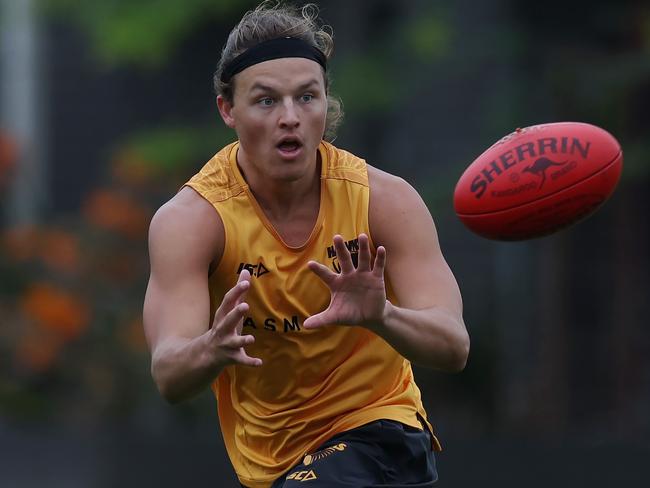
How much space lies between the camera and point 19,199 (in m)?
15.1

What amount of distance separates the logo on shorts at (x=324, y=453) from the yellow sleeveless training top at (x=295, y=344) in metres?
0.06

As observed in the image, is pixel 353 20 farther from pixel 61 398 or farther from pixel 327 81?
pixel 327 81

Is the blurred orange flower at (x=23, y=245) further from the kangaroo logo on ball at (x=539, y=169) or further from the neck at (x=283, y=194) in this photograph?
the kangaroo logo on ball at (x=539, y=169)

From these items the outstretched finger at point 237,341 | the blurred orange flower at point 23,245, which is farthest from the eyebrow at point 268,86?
the blurred orange flower at point 23,245

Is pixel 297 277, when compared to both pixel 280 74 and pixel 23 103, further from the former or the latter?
pixel 23 103

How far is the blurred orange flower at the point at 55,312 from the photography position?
1138 centimetres

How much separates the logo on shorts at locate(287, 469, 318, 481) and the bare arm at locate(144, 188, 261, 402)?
53 cm

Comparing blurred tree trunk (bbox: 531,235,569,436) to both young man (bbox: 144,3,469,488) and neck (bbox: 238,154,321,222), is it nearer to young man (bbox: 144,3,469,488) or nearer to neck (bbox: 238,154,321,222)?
young man (bbox: 144,3,469,488)

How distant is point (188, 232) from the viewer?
4840mm

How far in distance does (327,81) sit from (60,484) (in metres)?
5.39

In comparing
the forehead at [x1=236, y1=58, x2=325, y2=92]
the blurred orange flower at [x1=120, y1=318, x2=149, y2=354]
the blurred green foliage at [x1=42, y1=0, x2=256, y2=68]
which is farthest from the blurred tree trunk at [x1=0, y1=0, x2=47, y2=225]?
the forehead at [x1=236, y1=58, x2=325, y2=92]

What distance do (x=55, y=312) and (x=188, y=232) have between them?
6.79 m

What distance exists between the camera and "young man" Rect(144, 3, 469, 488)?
15.8ft

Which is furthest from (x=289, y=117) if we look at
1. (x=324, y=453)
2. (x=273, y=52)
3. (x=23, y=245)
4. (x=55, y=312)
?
(x=23, y=245)
